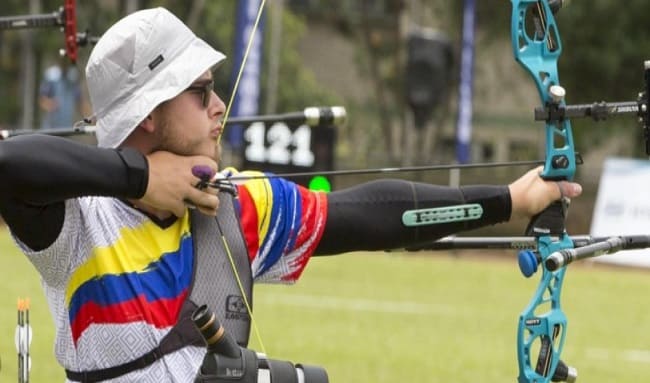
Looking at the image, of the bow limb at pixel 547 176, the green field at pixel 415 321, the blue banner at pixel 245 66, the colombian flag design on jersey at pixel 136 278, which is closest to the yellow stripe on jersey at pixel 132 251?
the colombian flag design on jersey at pixel 136 278

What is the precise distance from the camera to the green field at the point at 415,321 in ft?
32.8

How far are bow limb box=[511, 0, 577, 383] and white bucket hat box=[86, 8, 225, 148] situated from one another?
0.87 m

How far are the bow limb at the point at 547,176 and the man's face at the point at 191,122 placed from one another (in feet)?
2.74

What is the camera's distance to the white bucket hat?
148 inches

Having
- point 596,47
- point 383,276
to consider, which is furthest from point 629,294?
point 596,47

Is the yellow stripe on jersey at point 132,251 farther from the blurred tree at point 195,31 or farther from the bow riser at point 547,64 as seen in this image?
the blurred tree at point 195,31

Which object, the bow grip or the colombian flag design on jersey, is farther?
the bow grip

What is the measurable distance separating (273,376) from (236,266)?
30 centimetres

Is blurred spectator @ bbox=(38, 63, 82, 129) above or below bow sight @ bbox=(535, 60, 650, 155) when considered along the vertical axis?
below

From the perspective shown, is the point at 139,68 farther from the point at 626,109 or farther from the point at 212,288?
the point at 626,109

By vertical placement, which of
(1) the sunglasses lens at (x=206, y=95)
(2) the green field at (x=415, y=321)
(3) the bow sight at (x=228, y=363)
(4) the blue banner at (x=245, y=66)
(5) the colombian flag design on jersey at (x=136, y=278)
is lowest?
(2) the green field at (x=415, y=321)

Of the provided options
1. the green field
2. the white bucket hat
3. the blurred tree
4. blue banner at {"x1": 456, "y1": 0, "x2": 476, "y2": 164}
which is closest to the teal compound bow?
the white bucket hat

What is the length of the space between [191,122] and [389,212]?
0.61 metres

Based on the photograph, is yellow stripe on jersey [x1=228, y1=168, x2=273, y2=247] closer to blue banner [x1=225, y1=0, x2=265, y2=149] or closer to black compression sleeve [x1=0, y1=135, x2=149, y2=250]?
black compression sleeve [x1=0, y1=135, x2=149, y2=250]
